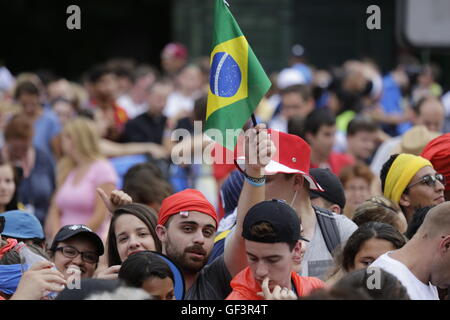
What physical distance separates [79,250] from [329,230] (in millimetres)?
1361

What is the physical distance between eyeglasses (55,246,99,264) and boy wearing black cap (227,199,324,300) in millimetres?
1327

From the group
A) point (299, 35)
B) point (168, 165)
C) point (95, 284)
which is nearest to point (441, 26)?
point (95, 284)

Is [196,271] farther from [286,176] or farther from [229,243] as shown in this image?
[286,176]

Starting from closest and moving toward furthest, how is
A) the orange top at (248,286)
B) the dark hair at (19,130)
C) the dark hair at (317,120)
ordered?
the orange top at (248,286) → the dark hair at (317,120) → the dark hair at (19,130)

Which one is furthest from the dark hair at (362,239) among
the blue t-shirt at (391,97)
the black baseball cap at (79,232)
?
the blue t-shirt at (391,97)

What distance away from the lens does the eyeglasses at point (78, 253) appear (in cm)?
591

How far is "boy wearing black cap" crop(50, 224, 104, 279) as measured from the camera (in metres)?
5.90

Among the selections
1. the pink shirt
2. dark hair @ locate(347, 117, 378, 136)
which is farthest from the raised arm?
dark hair @ locate(347, 117, 378, 136)

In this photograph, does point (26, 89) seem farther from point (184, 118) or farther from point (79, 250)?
point (79, 250)

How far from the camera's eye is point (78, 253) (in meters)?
5.91

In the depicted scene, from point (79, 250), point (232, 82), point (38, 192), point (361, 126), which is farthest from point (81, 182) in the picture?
point (232, 82)

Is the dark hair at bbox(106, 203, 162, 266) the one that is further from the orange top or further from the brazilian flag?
the orange top

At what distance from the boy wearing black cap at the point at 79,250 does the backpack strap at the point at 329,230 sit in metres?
1.21

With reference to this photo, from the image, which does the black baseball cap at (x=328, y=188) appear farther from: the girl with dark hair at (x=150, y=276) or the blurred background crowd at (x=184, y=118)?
the girl with dark hair at (x=150, y=276)
